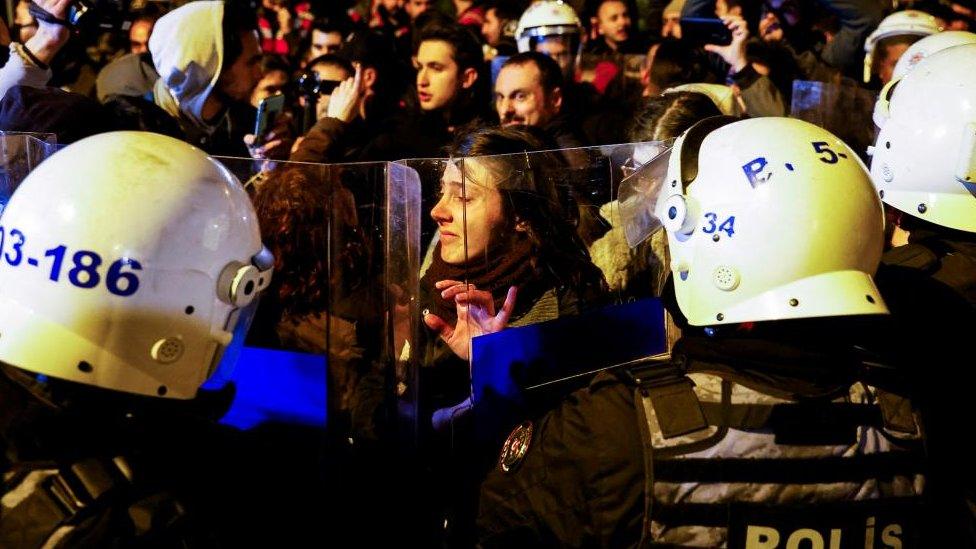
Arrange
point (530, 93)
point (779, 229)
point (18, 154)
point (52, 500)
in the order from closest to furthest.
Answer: point (52, 500) < point (779, 229) < point (18, 154) < point (530, 93)

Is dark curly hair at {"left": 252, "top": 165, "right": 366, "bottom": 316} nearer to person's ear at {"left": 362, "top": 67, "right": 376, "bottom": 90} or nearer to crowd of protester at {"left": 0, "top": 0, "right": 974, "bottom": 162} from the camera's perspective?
crowd of protester at {"left": 0, "top": 0, "right": 974, "bottom": 162}

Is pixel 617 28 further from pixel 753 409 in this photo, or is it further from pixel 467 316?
pixel 753 409

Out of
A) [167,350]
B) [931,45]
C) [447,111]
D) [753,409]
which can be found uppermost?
[931,45]

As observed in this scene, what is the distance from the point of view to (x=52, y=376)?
1882 mm

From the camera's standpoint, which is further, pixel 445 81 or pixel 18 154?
pixel 445 81

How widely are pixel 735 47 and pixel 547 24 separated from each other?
1.32 m

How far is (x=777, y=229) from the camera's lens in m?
2.19

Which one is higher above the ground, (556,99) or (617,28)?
(617,28)

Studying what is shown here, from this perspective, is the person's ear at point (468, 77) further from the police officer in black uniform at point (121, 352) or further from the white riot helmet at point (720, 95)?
the police officer in black uniform at point (121, 352)

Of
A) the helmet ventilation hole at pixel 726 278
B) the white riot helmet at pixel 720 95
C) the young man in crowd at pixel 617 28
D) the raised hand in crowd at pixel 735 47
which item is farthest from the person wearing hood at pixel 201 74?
the young man in crowd at pixel 617 28

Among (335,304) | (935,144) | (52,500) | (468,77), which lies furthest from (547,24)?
(52,500)

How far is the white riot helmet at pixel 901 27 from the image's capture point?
5.96 meters

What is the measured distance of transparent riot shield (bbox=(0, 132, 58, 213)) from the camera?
2.98 m

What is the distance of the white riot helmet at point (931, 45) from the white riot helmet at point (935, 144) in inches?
61.5
